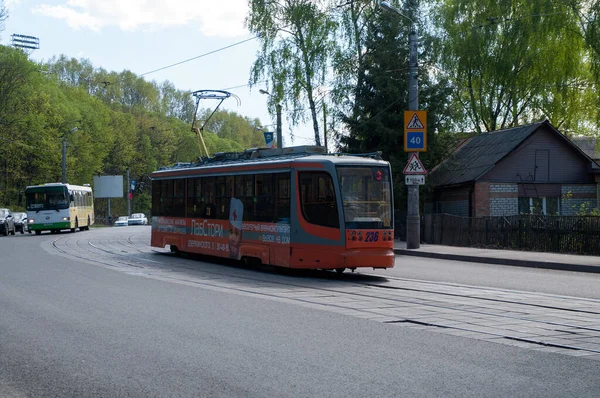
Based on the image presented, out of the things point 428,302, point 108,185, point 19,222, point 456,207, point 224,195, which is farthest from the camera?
point 108,185

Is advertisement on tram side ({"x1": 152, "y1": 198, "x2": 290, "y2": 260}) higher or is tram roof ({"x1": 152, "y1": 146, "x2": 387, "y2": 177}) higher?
tram roof ({"x1": 152, "y1": 146, "x2": 387, "y2": 177})

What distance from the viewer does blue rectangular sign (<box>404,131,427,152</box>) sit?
24.5 m

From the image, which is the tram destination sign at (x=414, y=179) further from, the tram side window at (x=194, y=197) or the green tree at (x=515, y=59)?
the green tree at (x=515, y=59)

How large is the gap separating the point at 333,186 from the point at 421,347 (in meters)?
8.00

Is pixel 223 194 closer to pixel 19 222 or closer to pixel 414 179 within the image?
pixel 414 179

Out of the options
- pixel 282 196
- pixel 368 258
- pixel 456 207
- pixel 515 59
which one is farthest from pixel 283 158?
pixel 515 59

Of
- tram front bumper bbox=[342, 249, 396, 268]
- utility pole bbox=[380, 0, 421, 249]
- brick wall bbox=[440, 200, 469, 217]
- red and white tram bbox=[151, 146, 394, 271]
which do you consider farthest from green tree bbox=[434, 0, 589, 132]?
tram front bumper bbox=[342, 249, 396, 268]

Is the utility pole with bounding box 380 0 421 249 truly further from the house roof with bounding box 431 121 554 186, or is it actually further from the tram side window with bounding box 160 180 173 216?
the house roof with bounding box 431 121 554 186

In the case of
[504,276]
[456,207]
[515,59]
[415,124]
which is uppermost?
[515,59]

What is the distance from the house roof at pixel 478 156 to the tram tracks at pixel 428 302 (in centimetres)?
1803

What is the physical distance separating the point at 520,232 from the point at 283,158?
11066 millimetres

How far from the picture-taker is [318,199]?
15.9 meters

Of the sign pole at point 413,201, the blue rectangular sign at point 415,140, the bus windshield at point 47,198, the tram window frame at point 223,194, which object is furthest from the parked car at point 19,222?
the tram window frame at point 223,194

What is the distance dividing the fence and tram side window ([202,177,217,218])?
11.0m
